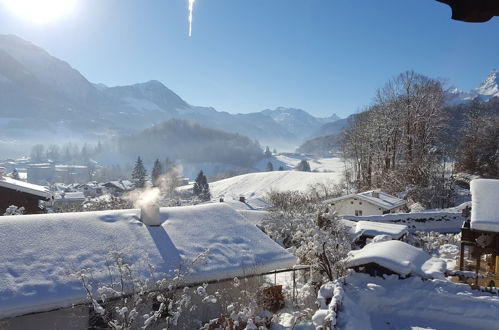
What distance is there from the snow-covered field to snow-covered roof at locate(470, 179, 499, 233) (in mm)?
57571

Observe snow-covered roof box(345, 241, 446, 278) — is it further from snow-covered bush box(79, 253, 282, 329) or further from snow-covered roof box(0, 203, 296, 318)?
snow-covered roof box(0, 203, 296, 318)

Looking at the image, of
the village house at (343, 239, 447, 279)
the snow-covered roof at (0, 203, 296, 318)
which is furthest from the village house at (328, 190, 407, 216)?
the village house at (343, 239, 447, 279)

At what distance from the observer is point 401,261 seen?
7.26 metres

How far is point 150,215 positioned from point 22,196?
12.2 metres

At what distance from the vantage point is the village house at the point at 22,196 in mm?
19844

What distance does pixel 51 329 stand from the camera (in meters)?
8.63

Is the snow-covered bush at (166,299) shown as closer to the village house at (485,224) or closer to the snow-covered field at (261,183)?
the village house at (485,224)

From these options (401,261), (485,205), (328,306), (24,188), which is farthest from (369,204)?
(328,306)

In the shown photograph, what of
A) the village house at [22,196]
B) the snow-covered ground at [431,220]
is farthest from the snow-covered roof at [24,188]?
the snow-covered ground at [431,220]

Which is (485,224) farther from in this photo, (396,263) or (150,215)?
(150,215)

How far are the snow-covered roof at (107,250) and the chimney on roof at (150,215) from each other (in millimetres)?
194

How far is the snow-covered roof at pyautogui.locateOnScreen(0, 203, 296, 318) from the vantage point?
8.55 meters

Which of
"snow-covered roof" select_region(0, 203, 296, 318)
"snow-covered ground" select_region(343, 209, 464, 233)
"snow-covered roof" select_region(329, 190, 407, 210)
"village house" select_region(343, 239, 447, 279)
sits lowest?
"snow-covered ground" select_region(343, 209, 464, 233)

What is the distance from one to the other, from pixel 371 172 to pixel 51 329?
131ft
